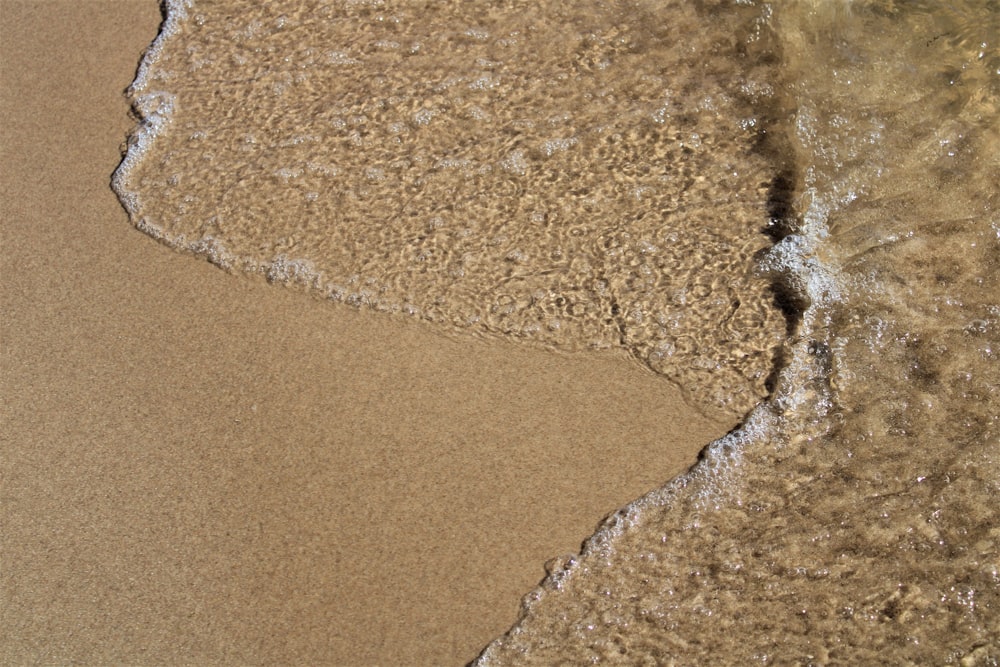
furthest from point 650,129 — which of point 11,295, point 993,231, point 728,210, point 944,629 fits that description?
point 11,295

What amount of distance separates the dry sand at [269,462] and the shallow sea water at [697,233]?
0.33 ft

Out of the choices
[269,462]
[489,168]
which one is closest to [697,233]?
[489,168]

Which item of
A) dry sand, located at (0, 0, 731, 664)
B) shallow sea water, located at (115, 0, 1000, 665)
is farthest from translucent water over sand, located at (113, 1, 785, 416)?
dry sand, located at (0, 0, 731, 664)

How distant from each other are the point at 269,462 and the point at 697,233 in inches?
54.1

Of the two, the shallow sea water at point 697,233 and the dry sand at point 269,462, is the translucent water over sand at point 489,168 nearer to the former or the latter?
the shallow sea water at point 697,233

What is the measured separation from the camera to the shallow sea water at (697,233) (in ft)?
7.55

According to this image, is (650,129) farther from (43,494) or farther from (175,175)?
(43,494)

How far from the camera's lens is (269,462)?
254 cm

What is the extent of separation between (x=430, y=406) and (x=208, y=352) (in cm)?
64

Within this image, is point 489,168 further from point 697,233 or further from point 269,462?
point 269,462

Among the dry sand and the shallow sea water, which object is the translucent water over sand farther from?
the dry sand

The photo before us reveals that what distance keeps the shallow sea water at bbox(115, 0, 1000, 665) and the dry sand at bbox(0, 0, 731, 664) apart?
0.10m

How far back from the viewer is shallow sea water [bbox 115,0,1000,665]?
7.55 feet

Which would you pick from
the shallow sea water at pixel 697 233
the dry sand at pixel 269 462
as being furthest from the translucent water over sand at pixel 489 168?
the dry sand at pixel 269 462
